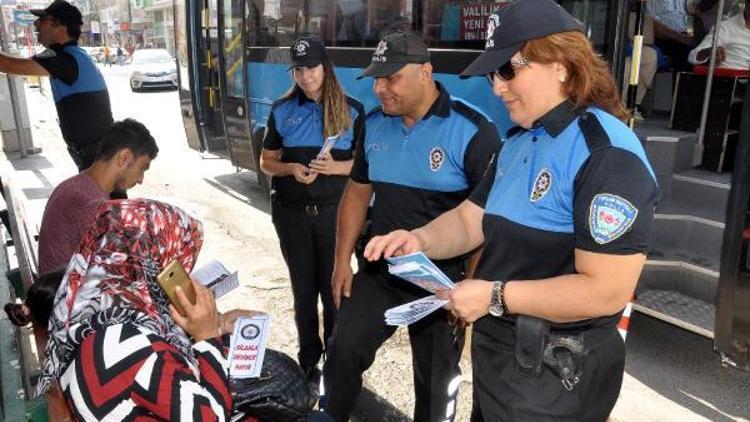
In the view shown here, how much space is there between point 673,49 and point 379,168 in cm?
493

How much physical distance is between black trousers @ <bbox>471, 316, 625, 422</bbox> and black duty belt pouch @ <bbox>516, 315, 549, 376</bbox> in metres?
0.03

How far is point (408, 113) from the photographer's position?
249 centimetres

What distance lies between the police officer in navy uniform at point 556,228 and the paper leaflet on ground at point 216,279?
680mm

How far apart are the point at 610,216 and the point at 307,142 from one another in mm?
2072

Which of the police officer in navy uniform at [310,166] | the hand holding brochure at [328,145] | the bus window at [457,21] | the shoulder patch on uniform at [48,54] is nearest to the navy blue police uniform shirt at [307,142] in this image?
the police officer in navy uniform at [310,166]

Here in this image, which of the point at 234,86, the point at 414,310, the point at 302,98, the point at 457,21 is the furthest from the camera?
the point at 234,86

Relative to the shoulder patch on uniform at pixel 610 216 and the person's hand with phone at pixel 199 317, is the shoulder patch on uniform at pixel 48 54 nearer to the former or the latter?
the person's hand with phone at pixel 199 317

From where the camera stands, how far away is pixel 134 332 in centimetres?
143

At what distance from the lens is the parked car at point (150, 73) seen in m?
20.7

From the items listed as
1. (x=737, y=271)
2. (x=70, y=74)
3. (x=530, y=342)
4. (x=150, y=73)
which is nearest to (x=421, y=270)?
(x=530, y=342)

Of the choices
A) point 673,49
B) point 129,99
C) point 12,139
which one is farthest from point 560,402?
point 129,99

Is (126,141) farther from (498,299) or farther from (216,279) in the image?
(498,299)

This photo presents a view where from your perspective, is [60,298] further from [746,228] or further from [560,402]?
[746,228]

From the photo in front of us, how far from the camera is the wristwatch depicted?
1560 mm
